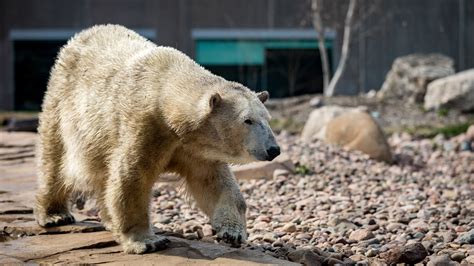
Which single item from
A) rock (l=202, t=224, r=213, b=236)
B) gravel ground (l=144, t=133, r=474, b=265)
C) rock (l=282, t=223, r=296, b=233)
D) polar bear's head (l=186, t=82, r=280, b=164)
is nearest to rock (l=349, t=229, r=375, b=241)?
gravel ground (l=144, t=133, r=474, b=265)

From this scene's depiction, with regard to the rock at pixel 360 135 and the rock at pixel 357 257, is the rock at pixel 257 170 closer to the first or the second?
the rock at pixel 360 135

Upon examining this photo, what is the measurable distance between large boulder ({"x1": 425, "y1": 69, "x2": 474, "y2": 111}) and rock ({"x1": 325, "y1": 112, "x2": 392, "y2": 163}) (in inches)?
159

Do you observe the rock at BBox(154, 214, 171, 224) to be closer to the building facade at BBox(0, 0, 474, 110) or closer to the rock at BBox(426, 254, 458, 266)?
the rock at BBox(426, 254, 458, 266)

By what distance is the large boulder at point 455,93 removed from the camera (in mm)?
12680

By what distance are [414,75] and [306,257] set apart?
36.2ft

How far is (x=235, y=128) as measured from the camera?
3.83m

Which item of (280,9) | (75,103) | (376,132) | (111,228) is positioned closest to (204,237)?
(111,228)

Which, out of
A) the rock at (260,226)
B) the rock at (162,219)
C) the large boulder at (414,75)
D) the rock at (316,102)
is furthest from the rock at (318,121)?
the rock at (260,226)

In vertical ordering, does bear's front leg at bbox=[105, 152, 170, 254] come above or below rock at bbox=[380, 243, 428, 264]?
above

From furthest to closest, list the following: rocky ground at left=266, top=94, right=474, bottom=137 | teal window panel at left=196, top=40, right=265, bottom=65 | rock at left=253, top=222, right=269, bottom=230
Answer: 1. teal window panel at left=196, top=40, right=265, bottom=65
2. rocky ground at left=266, top=94, right=474, bottom=137
3. rock at left=253, top=222, right=269, bottom=230

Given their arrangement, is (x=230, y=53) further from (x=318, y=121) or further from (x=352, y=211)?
(x=352, y=211)

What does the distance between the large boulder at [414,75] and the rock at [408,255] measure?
1037 cm

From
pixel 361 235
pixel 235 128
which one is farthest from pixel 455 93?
pixel 235 128

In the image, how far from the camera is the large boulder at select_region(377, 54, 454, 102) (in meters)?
14.4
